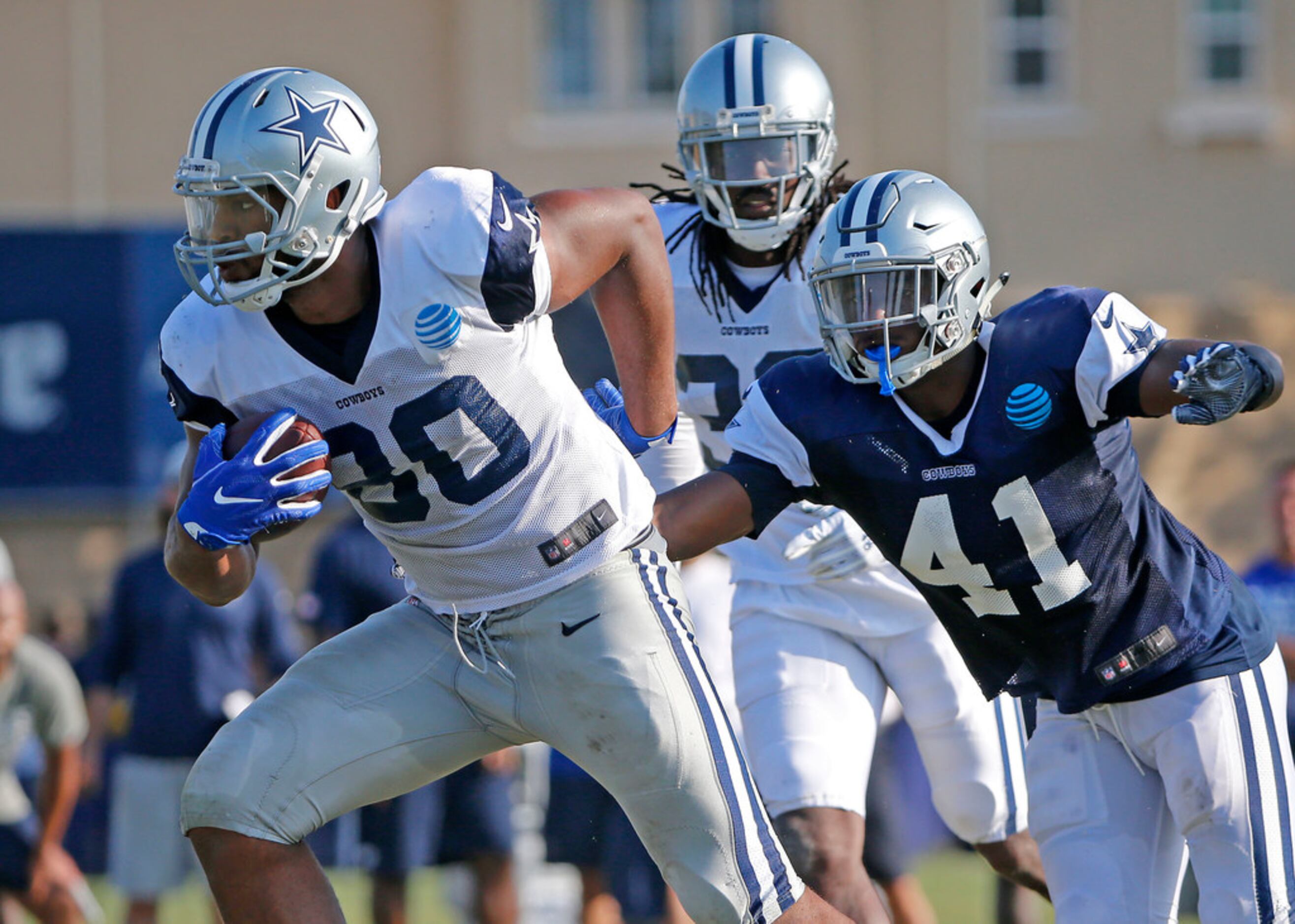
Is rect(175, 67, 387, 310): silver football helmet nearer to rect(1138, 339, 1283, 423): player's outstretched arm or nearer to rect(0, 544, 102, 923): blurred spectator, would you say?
rect(1138, 339, 1283, 423): player's outstretched arm

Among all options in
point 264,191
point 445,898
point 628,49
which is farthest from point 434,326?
point 628,49

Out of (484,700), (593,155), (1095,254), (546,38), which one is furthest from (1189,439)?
(484,700)

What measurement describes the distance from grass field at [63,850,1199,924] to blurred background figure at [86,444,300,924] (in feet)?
1.29

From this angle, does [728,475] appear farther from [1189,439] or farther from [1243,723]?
[1189,439]

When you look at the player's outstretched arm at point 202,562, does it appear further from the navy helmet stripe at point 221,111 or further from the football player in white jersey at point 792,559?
the football player in white jersey at point 792,559

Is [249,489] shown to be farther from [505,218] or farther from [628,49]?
[628,49]

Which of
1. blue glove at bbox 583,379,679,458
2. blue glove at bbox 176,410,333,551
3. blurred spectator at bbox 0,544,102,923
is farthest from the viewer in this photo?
blurred spectator at bbox 0,544,102,923

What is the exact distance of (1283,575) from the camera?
679 cm

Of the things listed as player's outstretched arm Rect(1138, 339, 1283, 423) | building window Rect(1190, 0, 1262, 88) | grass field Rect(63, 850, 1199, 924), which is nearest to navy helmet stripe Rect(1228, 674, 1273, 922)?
player's outstretched arm Rect(1138, 339, 1283, 423)

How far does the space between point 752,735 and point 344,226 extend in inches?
72.3

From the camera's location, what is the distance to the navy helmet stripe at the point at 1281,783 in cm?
362

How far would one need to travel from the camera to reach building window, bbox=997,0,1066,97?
53.2 feet

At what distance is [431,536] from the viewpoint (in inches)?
137

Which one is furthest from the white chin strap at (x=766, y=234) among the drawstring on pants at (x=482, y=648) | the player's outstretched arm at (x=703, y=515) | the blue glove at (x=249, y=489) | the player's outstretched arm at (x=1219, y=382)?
the blue glove at (x=249, y=489)
